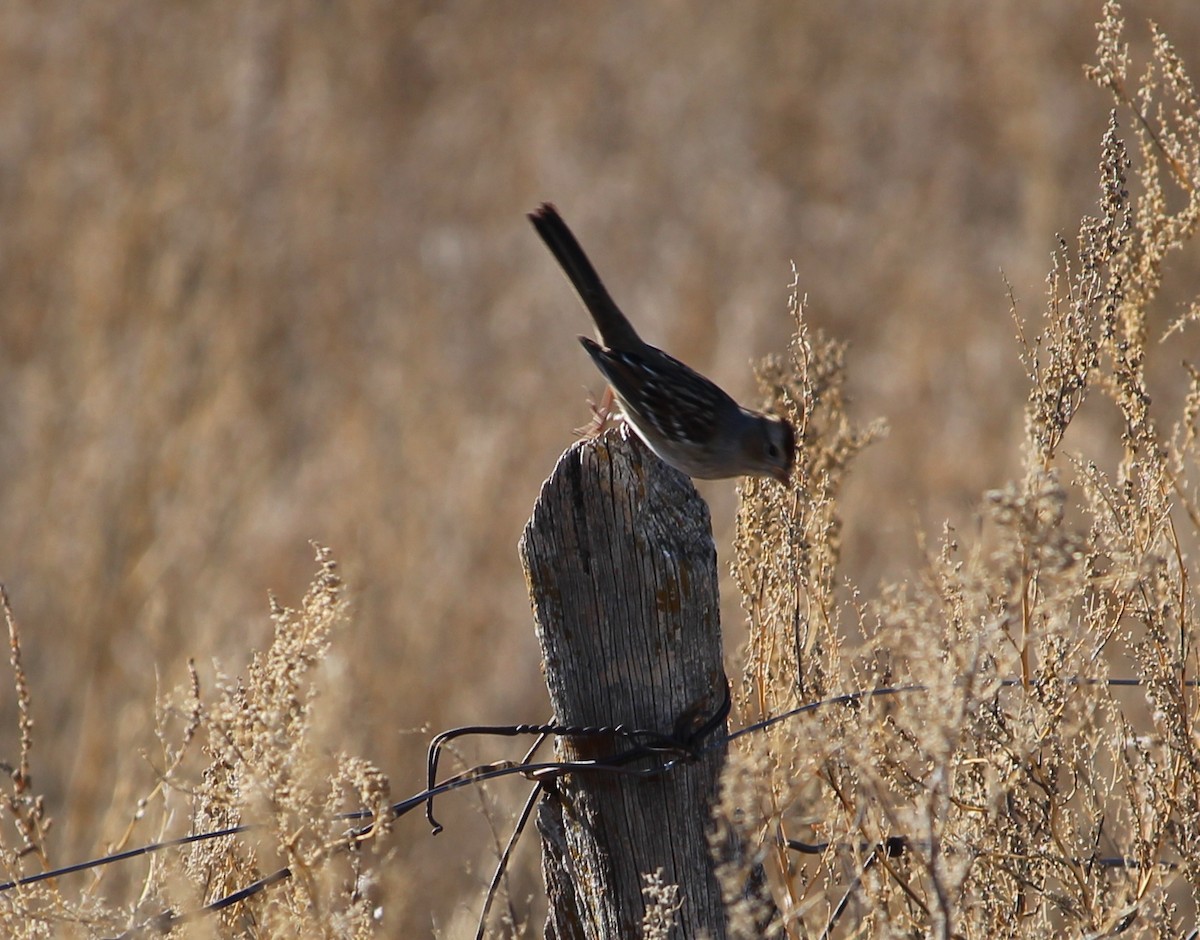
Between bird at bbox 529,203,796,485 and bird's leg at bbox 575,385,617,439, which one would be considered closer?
bird's leg at bbox 575,385,617,439

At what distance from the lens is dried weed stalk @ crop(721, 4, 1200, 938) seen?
2707mm

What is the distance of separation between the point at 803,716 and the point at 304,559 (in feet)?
22.0

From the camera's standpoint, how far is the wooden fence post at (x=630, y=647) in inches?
111

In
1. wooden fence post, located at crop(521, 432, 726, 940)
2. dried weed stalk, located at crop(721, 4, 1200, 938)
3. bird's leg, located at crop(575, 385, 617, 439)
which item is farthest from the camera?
bird's leg, located at crop(575, 385, 617, 439)

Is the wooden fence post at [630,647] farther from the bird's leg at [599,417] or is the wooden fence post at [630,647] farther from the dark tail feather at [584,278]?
the dark tail feather at [584,278]

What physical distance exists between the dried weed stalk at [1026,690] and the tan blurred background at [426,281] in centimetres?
236

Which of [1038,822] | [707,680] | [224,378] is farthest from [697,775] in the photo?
[224,378]

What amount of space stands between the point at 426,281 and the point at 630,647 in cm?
1024

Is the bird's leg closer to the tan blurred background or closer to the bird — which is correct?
the bird

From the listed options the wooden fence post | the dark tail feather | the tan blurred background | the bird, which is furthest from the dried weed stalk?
the tan blurred background

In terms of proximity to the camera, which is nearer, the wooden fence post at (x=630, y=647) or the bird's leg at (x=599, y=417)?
the wooden fence post at (x=630, y=647)

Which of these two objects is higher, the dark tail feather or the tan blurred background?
the tan blurred background

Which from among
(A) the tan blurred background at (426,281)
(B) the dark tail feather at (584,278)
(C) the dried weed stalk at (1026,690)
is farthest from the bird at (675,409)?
(A) the tan blurred background at (426,281)

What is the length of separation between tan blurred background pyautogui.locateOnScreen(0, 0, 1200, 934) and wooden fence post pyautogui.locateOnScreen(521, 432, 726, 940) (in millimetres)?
2694
